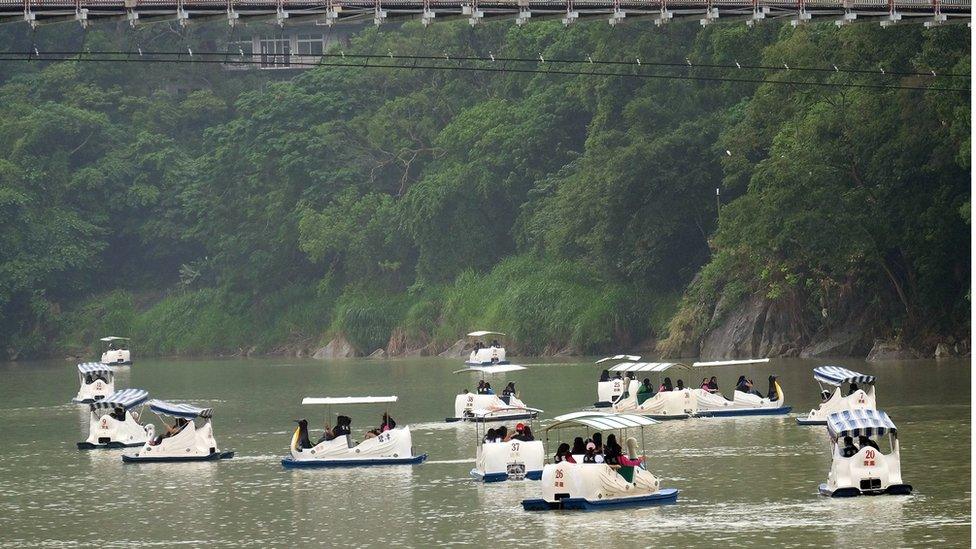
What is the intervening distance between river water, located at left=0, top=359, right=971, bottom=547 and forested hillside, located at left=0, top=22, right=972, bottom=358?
18.2m

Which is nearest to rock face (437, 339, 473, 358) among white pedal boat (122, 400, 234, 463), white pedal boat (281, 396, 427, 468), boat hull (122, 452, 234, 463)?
white pedal boat (122, 400, 234, 463)

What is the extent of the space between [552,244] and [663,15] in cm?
4872

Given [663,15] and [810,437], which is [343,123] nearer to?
[663,15]

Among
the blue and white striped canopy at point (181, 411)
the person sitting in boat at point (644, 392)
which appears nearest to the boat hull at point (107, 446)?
the blue and white striped canopy at point (181, 411)

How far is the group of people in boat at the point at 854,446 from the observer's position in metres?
40.1

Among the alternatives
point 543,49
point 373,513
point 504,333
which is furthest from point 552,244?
point 373,513

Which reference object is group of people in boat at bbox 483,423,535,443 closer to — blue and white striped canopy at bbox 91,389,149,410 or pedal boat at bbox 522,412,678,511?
pedal boat at bbox 522,412,678,511

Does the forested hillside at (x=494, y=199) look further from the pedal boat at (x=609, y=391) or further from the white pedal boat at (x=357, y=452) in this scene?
the white pedal boat at (x=357, y=452)

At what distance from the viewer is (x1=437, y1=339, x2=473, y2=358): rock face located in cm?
12031

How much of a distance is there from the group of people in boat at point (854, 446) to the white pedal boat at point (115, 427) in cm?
2511

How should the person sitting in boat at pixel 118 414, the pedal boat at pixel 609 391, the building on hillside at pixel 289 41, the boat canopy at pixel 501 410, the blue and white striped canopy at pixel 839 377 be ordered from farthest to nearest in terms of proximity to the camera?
the building on hillside at pixel 289 41
the pedal boat at pixel 609 391
the boat canopy at pixel 501 410
the person sitting in boat at pixel 118 414
the blue and white striped canopy at pixel 839 377

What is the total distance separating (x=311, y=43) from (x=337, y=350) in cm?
3611

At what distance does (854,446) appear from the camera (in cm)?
4044

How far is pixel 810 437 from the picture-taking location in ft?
178
